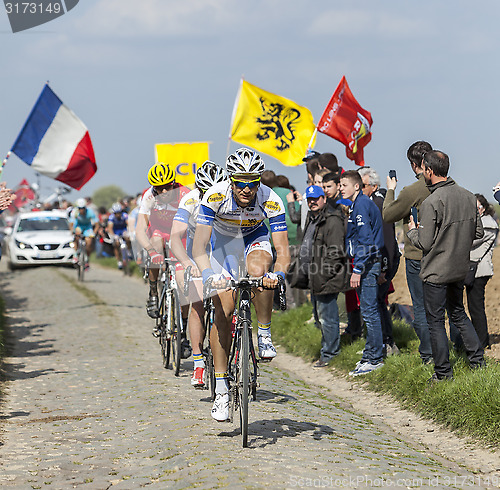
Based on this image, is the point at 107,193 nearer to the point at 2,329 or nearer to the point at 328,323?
the point at 2,329

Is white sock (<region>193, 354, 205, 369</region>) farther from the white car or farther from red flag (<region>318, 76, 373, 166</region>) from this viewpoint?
the white car

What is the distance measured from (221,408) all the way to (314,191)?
4275 mm

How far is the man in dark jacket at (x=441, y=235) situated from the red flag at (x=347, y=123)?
6.43m

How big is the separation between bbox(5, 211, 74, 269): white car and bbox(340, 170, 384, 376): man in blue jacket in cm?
1844

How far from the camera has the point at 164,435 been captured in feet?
24.1

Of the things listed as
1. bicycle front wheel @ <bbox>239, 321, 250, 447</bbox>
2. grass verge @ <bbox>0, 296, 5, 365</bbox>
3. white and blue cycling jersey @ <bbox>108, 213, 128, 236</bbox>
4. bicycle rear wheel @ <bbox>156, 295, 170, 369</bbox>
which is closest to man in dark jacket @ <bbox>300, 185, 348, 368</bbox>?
bicycle rear wheel @ <bbox>156, 295, 170, 369</bbox>

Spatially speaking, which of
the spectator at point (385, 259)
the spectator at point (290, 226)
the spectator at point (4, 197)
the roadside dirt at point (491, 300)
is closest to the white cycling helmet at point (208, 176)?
the spectator at point (385, 259)

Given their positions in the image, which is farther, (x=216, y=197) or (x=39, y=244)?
(x=39, y=244)

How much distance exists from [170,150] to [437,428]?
36.9ft

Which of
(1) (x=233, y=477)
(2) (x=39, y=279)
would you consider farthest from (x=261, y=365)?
(2) (x=39, y=279)

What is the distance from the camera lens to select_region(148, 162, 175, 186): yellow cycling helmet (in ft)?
33.2

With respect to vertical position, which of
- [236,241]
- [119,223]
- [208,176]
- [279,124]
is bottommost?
[119,223]

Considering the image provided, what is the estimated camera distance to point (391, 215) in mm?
9094

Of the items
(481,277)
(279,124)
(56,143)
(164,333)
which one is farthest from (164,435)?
(56,143)
